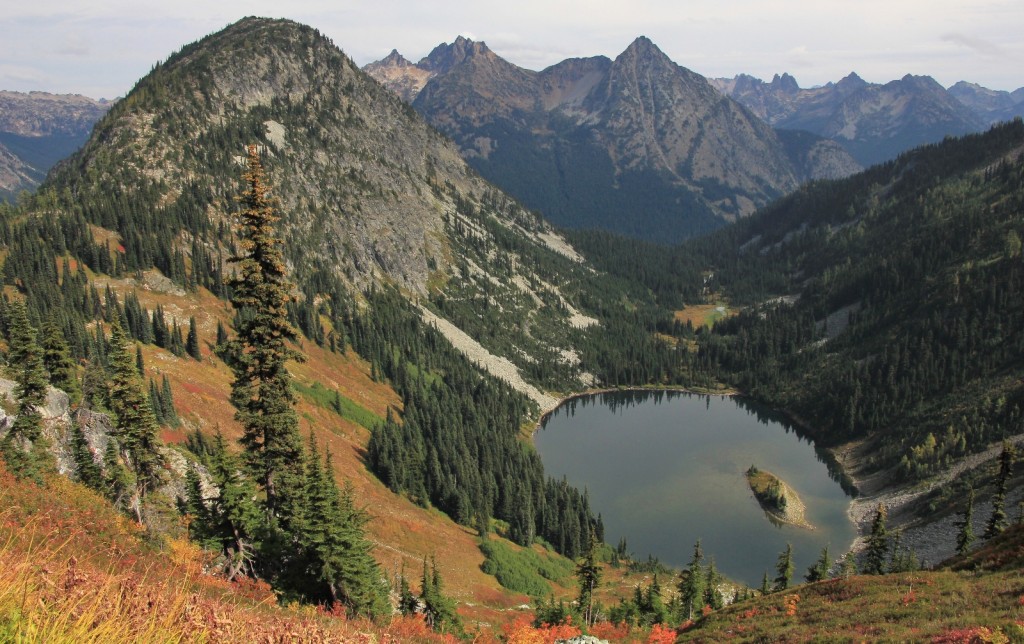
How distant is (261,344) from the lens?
2830 centimetres

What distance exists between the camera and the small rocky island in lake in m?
111

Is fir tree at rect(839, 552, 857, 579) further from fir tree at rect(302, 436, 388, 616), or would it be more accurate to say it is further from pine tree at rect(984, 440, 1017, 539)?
fir tree at rect(302, 436, 388, 616)

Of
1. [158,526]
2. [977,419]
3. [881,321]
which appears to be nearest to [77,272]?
[158,526]

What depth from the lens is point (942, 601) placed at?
1162 inches

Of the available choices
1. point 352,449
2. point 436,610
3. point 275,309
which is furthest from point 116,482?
point 352,449

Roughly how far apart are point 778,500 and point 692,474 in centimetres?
2116

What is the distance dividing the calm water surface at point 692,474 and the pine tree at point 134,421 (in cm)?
8396

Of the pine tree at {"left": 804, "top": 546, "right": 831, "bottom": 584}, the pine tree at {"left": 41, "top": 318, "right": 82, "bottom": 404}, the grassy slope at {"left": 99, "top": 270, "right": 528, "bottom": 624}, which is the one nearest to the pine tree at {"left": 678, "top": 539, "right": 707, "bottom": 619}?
the pine tree at {"left": 804, "top": 546, "right": 831, "bottom": 584}

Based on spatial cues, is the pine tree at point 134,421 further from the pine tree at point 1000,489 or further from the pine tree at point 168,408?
the pine tree at point 1000,489

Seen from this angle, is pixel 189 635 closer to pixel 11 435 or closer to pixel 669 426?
pixel 11 435

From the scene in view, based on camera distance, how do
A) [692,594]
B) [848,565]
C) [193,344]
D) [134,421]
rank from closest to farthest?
1. [134,421]
2. [692,594]
3. [848,565]
4. [193,344]

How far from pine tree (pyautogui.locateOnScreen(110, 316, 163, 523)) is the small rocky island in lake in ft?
348

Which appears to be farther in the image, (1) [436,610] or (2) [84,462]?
(1) [436,610]

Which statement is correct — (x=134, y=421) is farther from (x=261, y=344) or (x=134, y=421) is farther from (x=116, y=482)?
(x=261, y=344)
